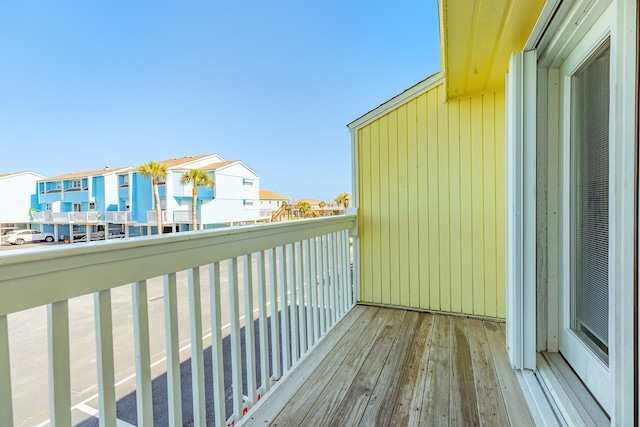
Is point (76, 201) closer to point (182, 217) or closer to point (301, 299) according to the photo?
point (182, 217)

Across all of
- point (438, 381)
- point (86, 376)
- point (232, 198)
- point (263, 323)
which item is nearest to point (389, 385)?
point (438, 381)

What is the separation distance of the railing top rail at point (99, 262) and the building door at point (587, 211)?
1.41m

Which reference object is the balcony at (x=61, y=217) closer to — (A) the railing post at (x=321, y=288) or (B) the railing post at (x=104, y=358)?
(B) the railing post at (x=104, y=358)

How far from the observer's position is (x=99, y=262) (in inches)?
31.3

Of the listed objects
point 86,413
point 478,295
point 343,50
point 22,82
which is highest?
point 343,50

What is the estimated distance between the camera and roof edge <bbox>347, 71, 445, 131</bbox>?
2535 mm

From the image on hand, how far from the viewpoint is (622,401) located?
0.80 m

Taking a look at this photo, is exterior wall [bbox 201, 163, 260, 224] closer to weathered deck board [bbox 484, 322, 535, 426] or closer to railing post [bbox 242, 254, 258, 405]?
railing post [bbox 242, 254, 258, 405]

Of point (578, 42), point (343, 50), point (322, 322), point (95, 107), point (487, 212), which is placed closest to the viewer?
point (578, 42)

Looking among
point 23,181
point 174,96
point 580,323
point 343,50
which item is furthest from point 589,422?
point 343,50

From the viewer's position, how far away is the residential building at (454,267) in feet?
2.70

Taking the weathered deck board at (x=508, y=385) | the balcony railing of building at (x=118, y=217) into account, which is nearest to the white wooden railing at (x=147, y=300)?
the balcony railing of building at (x=118, y=217)

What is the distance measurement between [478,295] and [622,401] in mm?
1808

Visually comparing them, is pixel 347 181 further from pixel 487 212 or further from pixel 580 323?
pixel 580 323
